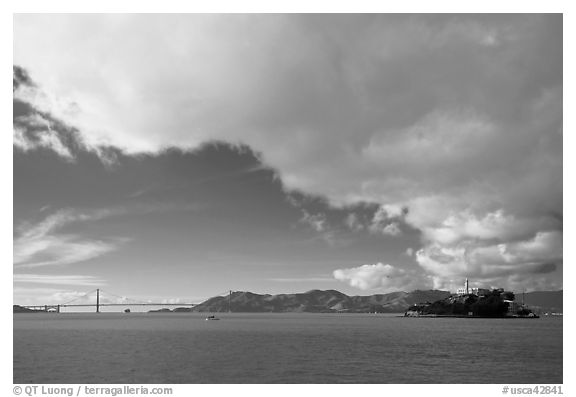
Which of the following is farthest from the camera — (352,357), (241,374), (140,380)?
(352,357)

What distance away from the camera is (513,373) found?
55.1m

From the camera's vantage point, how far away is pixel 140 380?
160 feet

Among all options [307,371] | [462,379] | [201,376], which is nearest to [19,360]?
[201,376]
